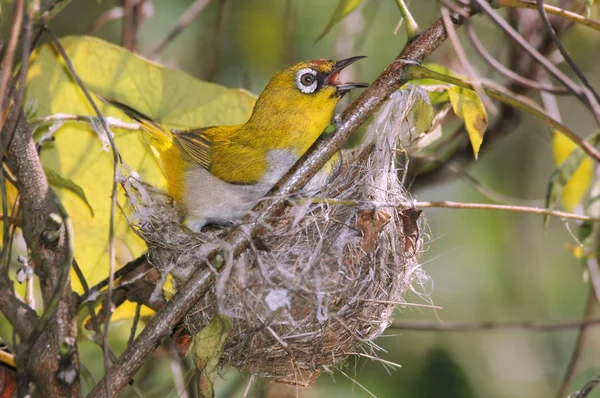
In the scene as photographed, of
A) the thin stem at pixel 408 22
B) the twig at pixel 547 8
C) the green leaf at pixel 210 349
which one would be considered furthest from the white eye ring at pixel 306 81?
the green leaf at pixel 210 349

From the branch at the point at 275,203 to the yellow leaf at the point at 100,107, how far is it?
1098mm

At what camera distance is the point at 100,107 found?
3.51 metres

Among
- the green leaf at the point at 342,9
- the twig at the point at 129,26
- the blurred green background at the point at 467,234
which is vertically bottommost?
the blurred green background at the point at 467,234

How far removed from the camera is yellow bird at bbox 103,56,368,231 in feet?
10.3

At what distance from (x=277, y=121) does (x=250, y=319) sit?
1029 millimetres

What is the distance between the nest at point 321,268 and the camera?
8.38 ft

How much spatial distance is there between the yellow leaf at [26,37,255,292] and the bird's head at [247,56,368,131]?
1.24ft

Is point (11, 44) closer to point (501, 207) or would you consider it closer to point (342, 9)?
point (342, 9)

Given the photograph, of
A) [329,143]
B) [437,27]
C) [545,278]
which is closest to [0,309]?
[329,143]

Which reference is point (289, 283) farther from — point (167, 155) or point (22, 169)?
point (167, 155)

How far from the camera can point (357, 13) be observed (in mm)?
4648

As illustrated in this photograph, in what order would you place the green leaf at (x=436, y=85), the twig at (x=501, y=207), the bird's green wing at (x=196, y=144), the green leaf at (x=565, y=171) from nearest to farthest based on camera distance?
the twig at (x=501, y=207) → the green leaf at (x=436, y=85) → the green leaf at (x=565, y=171) → the bird's green wing at (x=196, y=144)

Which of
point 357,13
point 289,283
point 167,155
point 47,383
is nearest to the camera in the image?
point 47,383

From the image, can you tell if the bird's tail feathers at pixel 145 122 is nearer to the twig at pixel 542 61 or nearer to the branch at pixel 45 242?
the branch at pixel 45 242
